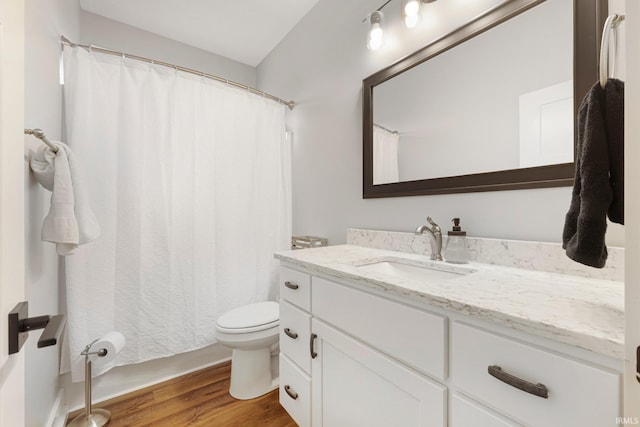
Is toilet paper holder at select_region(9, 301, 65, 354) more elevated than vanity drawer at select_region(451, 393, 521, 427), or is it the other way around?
toilet paper holder at select_region(9, 301, 65, 354)

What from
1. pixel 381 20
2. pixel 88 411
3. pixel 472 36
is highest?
pixel 381 20

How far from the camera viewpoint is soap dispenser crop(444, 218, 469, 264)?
3.55 ft

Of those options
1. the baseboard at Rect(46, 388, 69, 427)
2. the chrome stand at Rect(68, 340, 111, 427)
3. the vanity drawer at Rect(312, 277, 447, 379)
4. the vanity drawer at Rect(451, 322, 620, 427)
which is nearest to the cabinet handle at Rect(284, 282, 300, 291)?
the vanity drawer at Rect(312, 277, 447, 379)

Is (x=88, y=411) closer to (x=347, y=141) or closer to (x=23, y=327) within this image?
(x=23, y=327)

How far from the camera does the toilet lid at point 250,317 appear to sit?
1549mm

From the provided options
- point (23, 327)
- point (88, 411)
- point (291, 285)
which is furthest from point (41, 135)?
point (88, 411)

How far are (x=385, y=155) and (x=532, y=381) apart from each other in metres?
1.18

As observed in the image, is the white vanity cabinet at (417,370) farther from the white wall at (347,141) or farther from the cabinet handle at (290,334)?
the white wall at (347,141)

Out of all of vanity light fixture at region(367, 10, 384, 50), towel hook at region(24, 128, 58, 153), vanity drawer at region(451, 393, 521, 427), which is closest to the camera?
vanity drawer at region(451, 393, 521, 427)

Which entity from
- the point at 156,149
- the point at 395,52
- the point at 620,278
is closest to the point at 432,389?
the point at 620,278

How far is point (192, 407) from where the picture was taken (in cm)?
152

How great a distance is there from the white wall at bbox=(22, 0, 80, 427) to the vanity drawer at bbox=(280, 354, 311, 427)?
3.13 ft

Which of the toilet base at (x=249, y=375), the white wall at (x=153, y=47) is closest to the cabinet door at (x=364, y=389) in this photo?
the toilet base at (x=249, y=375)

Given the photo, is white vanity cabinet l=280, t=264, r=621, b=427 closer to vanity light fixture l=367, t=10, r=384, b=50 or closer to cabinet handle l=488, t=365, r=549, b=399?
cabinet handle l=488, t=365, r=549, b=399
